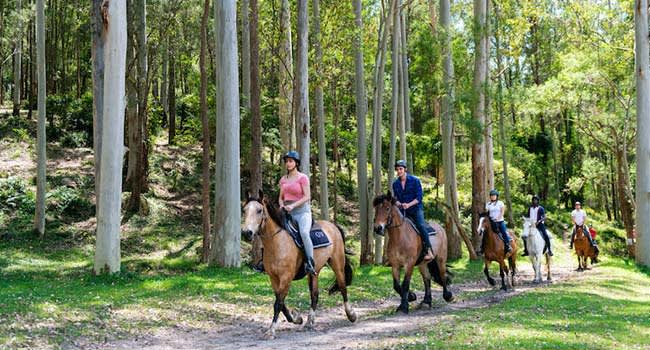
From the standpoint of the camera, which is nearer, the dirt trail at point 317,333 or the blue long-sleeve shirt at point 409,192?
the dirt trail at point 317,333

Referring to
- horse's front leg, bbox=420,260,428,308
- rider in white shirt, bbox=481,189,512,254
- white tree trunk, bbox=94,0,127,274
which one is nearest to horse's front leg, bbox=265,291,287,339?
horse's front leg, bbox=420,260,428,308

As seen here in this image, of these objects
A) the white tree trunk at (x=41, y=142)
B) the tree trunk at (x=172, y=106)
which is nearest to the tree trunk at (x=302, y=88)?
the white tree trunk at (x=41, y=142)

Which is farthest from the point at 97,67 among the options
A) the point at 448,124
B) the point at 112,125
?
the point at 448,124

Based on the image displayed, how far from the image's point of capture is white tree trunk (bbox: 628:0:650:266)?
23.2 metres

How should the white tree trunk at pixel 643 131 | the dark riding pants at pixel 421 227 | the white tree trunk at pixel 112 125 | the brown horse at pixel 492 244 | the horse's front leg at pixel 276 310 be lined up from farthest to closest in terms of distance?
the white tree trunk at pixel 643 131 < the brown horse at pixel 492 244 < the white tree trunk at pixel 112 125 < the dark riding pants at pixel 421 227 < the horse's front leg at pixel 276 310

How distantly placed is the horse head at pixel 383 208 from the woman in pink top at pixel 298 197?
1.82 m

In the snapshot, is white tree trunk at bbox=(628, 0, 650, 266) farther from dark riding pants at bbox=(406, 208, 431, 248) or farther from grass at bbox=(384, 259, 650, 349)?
dark riding pants at bbox=(406, 208, 431, 248)

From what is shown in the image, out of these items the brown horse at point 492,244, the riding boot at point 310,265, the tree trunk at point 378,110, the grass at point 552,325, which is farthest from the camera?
the tree trunk at point 378,110

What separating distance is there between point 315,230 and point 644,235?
58.0 ft

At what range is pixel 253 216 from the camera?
30.5 feet

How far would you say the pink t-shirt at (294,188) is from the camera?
10195mm

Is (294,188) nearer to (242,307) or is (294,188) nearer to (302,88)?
(242,307)

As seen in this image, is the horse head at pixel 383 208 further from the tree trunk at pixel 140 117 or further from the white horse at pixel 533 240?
the tree trunk at pixel 140 117

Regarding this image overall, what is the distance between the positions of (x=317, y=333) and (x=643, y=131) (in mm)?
18734
